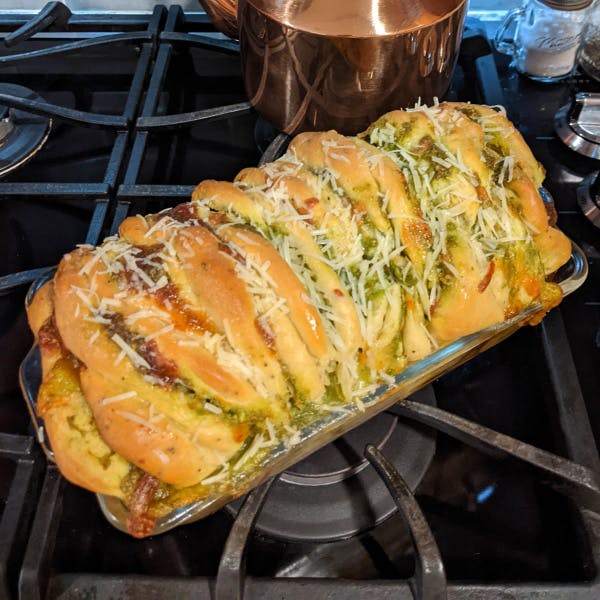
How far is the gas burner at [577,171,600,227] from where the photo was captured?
1317 mm

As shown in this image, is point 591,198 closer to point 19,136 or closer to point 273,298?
point 273,298

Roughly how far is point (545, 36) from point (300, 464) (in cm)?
125

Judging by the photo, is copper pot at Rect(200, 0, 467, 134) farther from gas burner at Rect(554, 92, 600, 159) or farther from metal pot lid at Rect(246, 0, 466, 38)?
gas burner at Rect(554, 92, 600, 159)

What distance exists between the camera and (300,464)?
39.4 inches

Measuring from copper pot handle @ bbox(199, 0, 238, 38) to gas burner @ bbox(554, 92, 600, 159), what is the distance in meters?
0.84

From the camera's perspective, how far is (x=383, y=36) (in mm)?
1147

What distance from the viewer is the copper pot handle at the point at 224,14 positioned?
1.42 metres

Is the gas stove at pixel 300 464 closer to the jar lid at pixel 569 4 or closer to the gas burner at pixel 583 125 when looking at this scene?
the gas burner at pixel 583 125

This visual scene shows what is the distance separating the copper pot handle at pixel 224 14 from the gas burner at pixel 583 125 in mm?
841

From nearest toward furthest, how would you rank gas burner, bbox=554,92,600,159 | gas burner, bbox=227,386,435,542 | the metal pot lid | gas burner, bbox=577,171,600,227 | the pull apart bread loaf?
the pull apart bread loaf
gas burner, bbox=227,386,435,542
the metal pot lid
gas burner, bbox=577,171,600,227
gas burner, bbox=554,92,600,159

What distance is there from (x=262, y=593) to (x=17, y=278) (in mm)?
715

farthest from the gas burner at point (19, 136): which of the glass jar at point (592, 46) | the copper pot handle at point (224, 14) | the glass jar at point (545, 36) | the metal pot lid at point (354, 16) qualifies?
the glass jar at point (592, 46)

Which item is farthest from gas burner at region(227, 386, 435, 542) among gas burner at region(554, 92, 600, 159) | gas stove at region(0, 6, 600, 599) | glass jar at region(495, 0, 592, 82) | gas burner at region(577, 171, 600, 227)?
glass jar at region(495, 0, 592, 82)

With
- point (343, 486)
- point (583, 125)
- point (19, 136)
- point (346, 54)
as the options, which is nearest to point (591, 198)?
point (583, 125)
